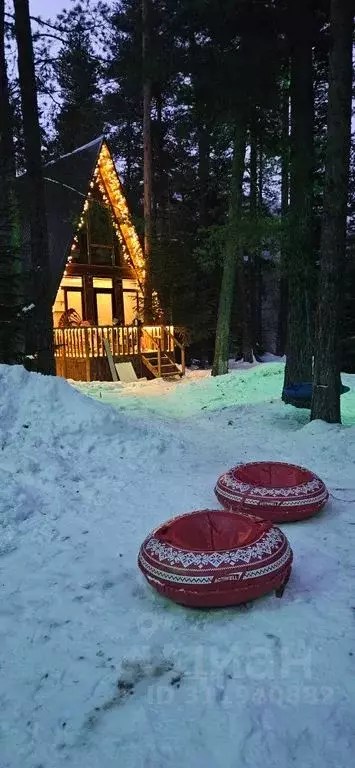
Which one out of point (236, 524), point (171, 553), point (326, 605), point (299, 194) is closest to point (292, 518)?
point (236, 524)

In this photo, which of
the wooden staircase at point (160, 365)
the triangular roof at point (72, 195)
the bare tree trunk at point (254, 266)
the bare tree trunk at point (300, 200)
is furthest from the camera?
the triangular roof at point (72, 195)

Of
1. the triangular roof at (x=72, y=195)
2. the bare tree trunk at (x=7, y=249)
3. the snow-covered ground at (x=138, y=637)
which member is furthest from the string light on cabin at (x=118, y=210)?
the snow-covered ground at (x=138, y=637)

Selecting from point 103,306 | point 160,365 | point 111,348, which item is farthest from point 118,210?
point 160,365

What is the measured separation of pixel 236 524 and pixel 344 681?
1288 millimetres

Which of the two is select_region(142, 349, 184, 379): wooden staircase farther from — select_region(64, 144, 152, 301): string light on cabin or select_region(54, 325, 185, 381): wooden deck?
select_region(64, 144, 152, 301): string light on cabin

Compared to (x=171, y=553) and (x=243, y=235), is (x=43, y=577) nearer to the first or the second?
(x=171, y=553)

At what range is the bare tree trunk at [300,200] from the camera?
858cm

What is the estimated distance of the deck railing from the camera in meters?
14.4

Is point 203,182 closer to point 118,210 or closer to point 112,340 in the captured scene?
point 118,210

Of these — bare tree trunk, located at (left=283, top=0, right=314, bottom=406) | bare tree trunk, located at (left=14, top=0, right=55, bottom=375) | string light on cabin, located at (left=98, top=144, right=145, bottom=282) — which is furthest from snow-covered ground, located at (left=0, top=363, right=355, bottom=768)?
string light on cabin, located at (left=98, top=144, right=145, bottom=282)

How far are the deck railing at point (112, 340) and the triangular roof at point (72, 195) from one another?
215cm

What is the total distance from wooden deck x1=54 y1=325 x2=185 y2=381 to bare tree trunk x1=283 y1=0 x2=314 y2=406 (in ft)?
22.0

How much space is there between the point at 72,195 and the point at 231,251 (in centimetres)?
580

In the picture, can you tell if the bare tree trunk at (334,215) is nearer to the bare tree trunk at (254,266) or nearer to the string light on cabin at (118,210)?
the bare tree trunk at (254,266)
